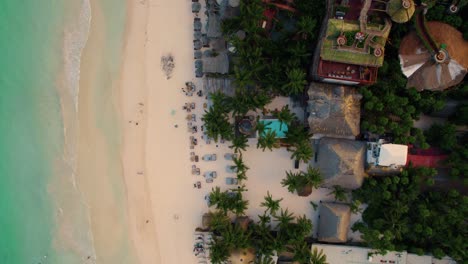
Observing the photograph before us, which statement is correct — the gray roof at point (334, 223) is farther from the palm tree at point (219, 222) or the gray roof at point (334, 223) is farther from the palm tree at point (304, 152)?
the palm tree at point (219, 222)

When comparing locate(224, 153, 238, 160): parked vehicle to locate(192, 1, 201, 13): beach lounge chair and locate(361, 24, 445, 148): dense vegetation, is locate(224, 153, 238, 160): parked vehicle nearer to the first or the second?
locate(361, 24, 445, 148): dense vegetation

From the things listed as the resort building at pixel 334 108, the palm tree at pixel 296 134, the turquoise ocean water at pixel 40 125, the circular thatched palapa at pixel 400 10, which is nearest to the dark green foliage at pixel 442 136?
the resort building at pixel 334 108

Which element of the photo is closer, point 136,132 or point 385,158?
point 385,158

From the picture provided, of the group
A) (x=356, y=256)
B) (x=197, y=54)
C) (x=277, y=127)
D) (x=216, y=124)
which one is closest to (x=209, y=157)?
(x=216, y=124)

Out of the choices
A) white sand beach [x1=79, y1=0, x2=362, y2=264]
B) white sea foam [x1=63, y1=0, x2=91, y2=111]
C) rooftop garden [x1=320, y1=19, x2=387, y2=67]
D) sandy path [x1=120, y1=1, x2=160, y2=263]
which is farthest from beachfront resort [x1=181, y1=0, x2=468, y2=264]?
white sea foam [x1=63, y1=0, x2=91, y2=111]

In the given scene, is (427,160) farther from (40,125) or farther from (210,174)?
(40,125)

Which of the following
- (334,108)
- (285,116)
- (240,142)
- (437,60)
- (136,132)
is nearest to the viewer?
(437,60)

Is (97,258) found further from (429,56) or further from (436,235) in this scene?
(429,56)
